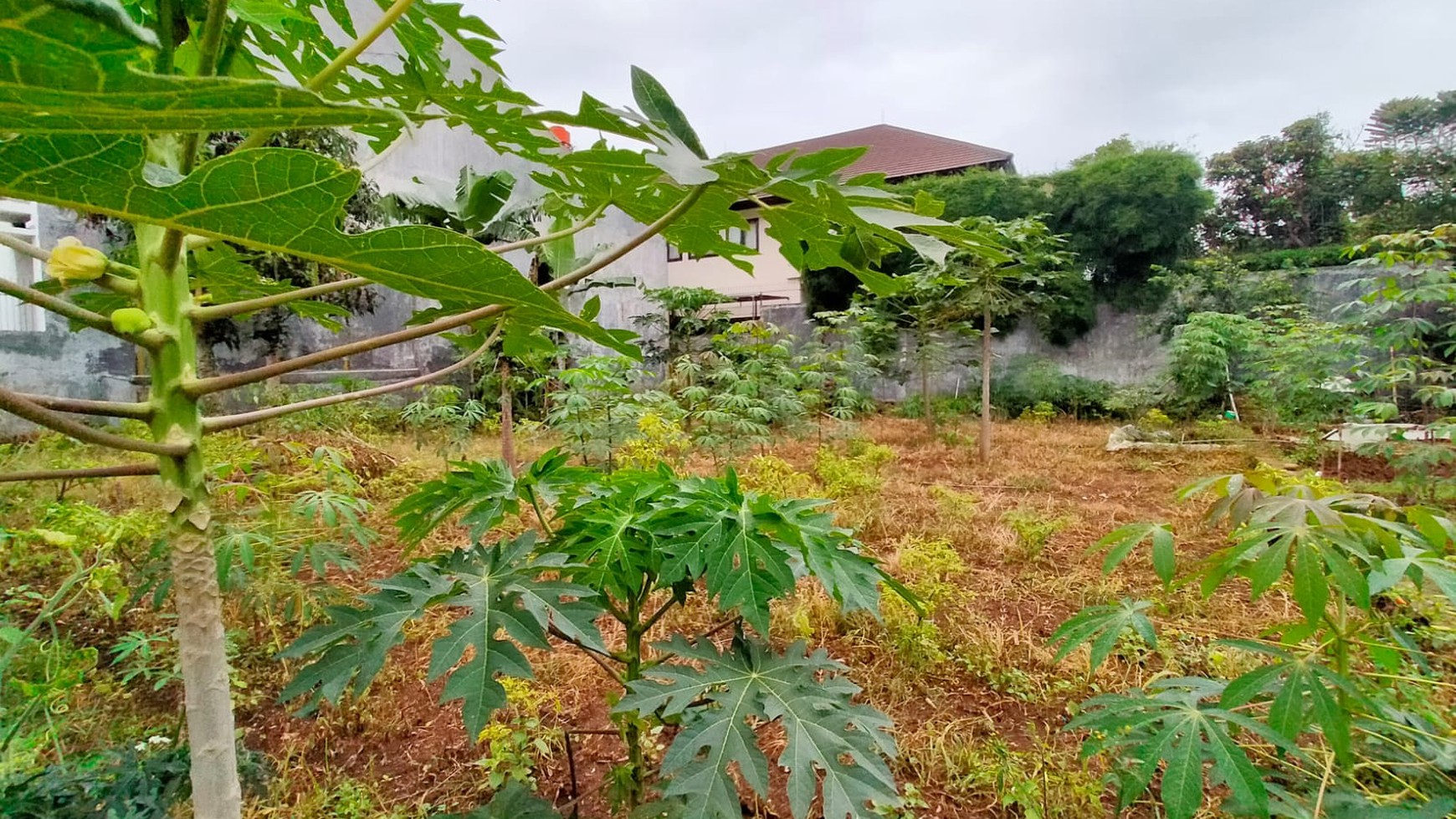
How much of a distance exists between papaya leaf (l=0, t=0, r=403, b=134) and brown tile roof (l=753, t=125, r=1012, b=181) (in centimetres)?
1239

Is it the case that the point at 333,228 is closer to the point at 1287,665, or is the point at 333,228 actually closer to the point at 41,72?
the point at 41,72

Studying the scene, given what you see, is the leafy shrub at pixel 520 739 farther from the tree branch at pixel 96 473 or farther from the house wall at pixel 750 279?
the house wall at pixel 750 279

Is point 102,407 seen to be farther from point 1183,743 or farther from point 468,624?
point 1183,743

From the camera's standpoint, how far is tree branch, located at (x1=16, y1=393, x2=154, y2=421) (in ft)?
1.51

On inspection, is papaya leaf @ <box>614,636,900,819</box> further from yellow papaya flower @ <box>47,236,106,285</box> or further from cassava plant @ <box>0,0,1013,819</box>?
yellow papaya flower @ <box>47,236,106,285</box>

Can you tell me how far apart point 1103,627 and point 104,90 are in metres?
1.47

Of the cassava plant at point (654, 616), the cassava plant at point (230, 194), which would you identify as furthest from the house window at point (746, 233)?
the cassava plant at point (654, 616)

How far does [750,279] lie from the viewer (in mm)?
12891

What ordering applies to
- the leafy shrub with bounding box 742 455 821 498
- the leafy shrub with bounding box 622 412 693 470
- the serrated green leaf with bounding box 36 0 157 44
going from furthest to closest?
the leafy shrub with bounding box 742 455 821 498 < the leafy shrub with bounding box 622 412 693 470 < the serrated green leaf with bounding box 36 0 157 44

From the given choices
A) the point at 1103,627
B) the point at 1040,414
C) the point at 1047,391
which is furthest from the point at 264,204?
the point at 1047,391

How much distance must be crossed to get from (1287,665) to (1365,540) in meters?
0.22

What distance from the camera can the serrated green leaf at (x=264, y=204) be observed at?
1.09 feet

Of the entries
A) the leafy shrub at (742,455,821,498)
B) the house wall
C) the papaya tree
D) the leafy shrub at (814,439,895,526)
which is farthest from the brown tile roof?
the leafy shrub at (742,455,821,498)

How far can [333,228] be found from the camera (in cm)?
40
